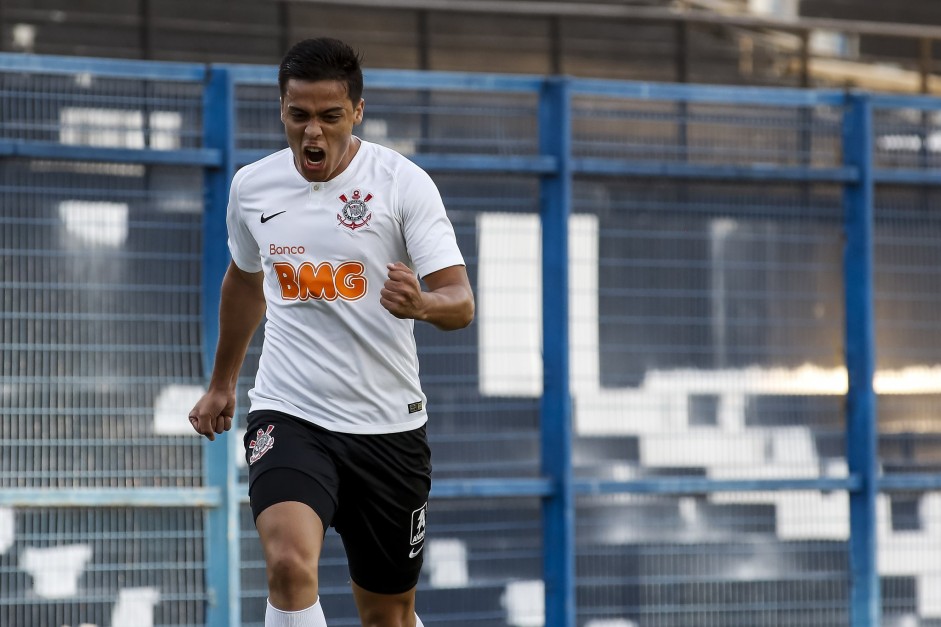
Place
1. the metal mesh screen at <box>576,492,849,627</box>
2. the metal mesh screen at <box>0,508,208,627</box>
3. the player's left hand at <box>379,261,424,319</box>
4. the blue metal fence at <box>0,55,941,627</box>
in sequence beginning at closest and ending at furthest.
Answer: the player's left hand at <box>379,261,424,319</box> < the metal mesh screen at <box>0,508,208,627</box> < the blue metal fence at <box>0,55,941,627</box> < the metal mesh screen at <box>576,492,849,627</box>

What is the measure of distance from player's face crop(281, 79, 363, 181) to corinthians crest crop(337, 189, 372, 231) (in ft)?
0.40

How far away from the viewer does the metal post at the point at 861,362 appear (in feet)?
23.1

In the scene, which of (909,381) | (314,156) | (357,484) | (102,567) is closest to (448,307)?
(314,156)

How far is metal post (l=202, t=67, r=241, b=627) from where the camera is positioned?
639 centimetres

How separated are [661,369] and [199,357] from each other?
2.22m

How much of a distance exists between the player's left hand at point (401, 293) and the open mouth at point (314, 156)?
65 centimetres

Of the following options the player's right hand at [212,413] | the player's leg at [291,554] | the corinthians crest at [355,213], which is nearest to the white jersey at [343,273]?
the corinthians crest at [355,213]

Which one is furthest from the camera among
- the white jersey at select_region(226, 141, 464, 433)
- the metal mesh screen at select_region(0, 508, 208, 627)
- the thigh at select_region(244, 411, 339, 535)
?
the metal mesh screen at select_region(0, 508, 208, 627)

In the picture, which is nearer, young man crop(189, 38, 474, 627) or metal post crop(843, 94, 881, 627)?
young man crop(189, 38, 474, 627)

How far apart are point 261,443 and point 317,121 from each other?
1025 millimetres

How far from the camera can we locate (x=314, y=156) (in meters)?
4.36

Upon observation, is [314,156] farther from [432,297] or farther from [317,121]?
[432,297]

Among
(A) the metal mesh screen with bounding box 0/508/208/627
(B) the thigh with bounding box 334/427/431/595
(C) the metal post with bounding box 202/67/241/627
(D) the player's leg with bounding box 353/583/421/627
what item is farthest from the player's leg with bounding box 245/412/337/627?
(A) the metal mesh screen with bounding box 0/508/208/627

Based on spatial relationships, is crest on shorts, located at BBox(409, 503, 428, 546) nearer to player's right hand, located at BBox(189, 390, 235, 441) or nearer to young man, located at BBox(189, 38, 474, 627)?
young man, located at BBox(189, 38, 474, 627)
